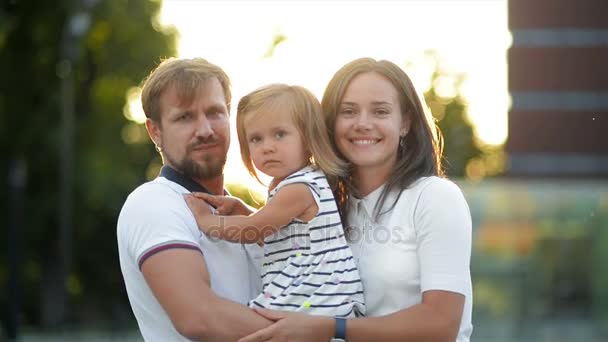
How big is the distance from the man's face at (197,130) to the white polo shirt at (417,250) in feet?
2.13

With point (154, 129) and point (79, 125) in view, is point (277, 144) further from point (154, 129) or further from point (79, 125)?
point (79, 125)

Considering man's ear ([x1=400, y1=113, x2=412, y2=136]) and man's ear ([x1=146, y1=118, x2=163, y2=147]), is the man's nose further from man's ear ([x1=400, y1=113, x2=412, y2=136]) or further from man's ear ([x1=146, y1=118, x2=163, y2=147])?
man's ear ([x1=400, y1=113, x2=412, y2=136])

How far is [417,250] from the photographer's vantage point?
4.24 m

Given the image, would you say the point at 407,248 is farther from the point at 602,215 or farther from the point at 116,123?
the point at 116,123

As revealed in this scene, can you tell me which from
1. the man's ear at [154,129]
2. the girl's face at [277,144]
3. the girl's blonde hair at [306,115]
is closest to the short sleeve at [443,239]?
the girl's blonde hair at [306,115]

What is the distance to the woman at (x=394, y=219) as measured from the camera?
412 cm

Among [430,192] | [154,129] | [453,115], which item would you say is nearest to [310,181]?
[430,192]

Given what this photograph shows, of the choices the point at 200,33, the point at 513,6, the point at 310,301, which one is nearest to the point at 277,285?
the point at 310,301

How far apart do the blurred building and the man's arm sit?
3848 cm

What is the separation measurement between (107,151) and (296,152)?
29349 mm

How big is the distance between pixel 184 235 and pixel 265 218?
11.7 inches

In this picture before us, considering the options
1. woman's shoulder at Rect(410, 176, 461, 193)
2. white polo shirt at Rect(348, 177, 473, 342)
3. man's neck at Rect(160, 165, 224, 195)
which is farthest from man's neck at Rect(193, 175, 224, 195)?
woman's shoulder at Rect(410, 176, 461, 193)

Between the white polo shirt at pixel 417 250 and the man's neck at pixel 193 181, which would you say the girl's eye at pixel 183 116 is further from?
the white polo shirt at pixel 417 250

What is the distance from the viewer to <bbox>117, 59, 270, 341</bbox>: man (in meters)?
4.12
